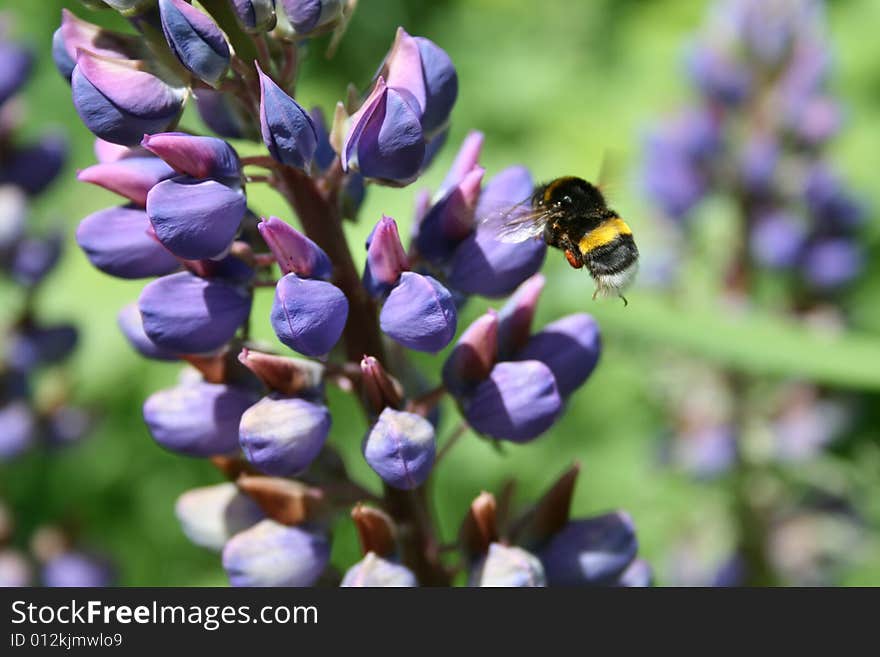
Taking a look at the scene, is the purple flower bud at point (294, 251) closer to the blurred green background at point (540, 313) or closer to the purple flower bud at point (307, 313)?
the purple flower bud at point (307, 313)

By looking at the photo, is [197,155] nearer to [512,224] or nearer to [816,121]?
[512,224]

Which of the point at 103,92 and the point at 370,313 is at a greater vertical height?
the point at 103,92

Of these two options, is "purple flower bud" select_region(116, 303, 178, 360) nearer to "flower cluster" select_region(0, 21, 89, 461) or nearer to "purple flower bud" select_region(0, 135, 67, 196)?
"flower cluster" select_region(0, 21, 89, 461)

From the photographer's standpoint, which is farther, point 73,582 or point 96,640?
point 73,582

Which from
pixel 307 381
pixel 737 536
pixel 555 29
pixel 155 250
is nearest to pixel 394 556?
pixel 307 381

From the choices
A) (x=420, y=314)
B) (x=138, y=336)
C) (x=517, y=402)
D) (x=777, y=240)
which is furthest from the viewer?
(x=777, y=240)

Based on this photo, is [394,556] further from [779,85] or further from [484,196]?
[779,85]

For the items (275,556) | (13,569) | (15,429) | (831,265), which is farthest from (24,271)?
(831,265)
